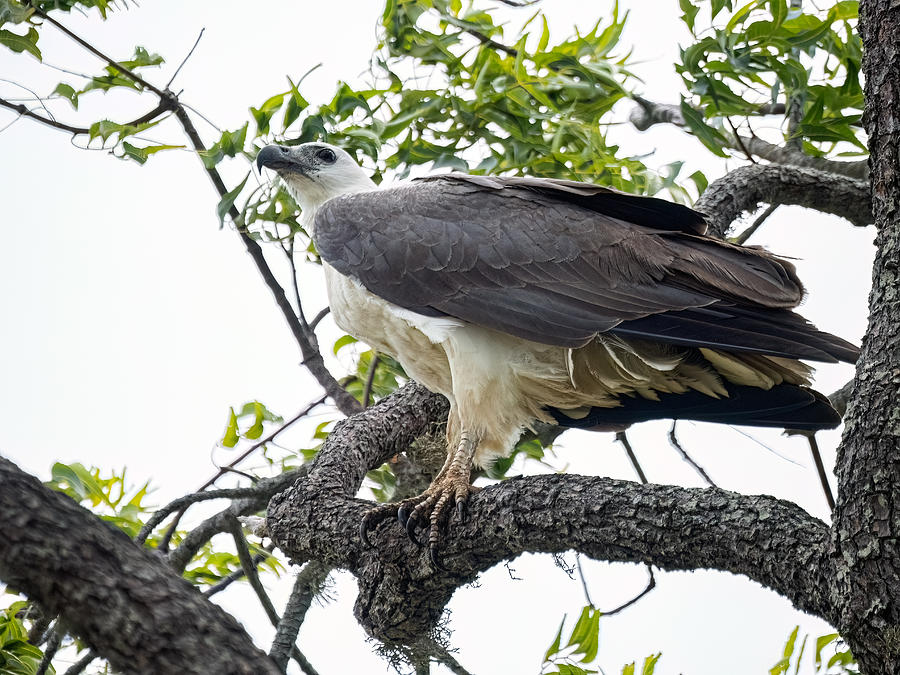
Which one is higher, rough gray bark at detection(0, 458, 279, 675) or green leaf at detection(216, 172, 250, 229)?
green leaf at detection(216, 172, 250, 229)

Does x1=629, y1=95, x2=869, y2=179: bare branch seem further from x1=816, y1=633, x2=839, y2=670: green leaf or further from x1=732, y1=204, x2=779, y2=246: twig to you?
x1=816, y1=633, x2=839, y2=670: green leaf

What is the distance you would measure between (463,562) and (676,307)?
1.10 metres

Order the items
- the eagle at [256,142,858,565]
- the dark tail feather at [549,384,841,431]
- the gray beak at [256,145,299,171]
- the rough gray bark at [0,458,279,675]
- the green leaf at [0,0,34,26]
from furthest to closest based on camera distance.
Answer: the gray beak at [256,145,299,171], the green leaf at [0,0,34,26], the dark tail feather at [549,384,841,431], the eagle at [256,142,858,565], the rough gray bark at [0,458,279,675]

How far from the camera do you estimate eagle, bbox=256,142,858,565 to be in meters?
3.16

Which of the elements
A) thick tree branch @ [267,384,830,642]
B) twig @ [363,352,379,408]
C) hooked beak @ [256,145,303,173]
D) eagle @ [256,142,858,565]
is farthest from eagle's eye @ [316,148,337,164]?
thick tree branch @ [267,384,830,642]

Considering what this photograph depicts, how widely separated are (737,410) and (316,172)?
2.05m

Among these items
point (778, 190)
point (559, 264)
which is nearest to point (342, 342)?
point (559, 264)

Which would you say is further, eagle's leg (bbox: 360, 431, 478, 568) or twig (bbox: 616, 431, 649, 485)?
twig (bbox: 616, 431, 649, 485)

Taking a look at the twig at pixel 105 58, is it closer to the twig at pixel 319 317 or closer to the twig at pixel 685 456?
the twig at pixel 319 317

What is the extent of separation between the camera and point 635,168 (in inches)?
171

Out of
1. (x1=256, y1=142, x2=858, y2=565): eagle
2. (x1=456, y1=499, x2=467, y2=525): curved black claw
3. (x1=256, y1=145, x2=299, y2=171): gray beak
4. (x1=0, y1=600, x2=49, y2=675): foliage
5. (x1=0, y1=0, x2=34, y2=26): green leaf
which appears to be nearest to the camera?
(x1=0, y1=600, x2=49, y2=675): foliage

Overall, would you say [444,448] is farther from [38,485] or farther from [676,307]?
[38,485]

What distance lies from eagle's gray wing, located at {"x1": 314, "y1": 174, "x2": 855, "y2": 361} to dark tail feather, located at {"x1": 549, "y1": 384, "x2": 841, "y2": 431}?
38cm

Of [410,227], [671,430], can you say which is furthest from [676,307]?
[671,430]
